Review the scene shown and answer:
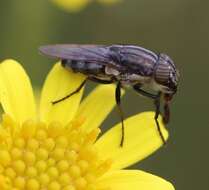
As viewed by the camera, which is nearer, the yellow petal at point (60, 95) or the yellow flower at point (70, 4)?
the yellow petal at point (60, 95)

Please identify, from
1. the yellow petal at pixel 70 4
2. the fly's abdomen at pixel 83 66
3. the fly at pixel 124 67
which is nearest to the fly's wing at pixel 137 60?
the fly at pixel 124 67

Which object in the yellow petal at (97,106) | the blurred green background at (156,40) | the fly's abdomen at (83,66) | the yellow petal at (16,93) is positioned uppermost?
the fly's abdomen at (83,66)

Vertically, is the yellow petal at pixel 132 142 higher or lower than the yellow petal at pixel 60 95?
lower

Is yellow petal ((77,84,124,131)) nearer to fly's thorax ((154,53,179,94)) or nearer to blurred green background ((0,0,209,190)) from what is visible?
fly's thorax ((154,53,179,94))

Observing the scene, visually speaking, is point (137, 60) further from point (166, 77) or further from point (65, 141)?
point (65, 141)

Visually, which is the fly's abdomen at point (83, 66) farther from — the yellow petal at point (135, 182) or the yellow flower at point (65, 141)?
the yellow petal at point (135, 182)

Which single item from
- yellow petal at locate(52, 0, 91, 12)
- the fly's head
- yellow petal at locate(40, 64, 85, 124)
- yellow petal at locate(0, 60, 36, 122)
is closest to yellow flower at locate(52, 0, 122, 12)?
yellow petal at locate(52, 0, 91, 12)

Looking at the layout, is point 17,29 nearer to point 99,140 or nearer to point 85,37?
point 85,37
